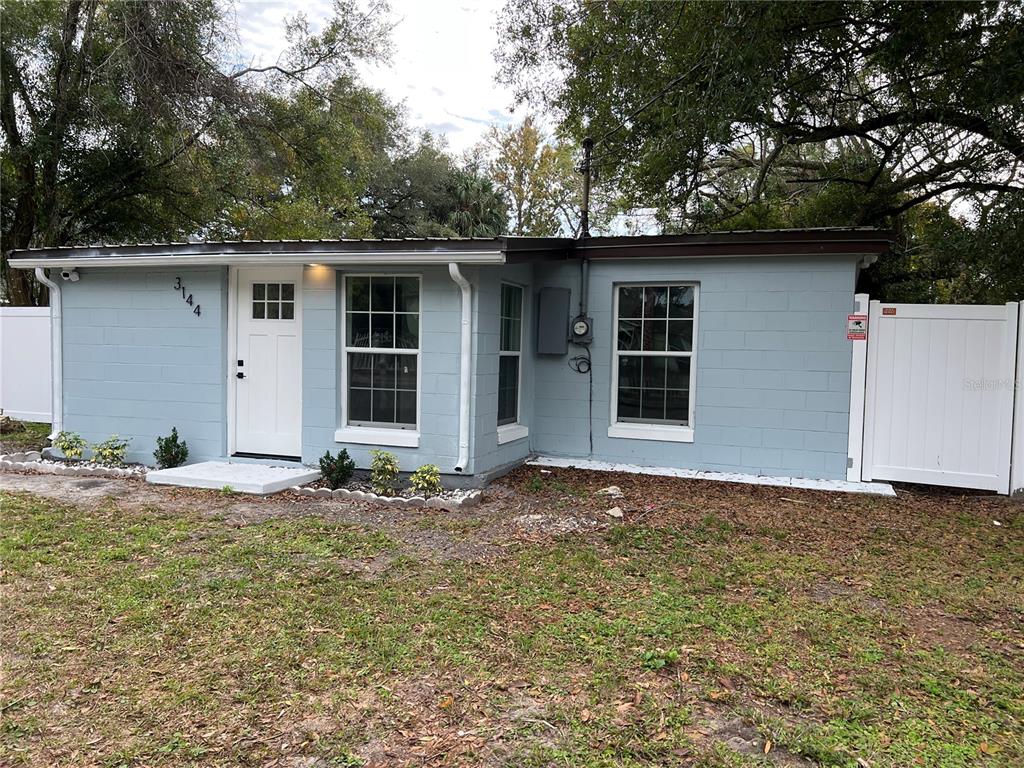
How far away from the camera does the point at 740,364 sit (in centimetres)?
709

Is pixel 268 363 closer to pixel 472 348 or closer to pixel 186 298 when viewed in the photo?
pixel 186 298

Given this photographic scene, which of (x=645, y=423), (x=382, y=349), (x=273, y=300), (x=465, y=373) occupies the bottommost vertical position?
(x=645, y=423)

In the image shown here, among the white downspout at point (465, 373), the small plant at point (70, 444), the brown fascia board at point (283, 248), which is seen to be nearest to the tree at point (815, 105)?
the brown fascia board at point (283, 248)

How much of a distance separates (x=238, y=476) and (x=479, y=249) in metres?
3.24

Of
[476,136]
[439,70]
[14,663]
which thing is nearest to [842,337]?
[14,663]

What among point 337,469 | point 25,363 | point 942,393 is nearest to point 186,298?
point 337,469

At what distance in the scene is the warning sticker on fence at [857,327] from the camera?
6582 millimetres

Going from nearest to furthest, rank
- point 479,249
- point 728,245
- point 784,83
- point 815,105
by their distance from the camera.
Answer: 1. point 479,249
2. point 784,83
3. point 728,245
4. point 815,105

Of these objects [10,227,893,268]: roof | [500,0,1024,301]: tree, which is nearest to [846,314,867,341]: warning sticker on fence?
[10,227,893,268]: roof

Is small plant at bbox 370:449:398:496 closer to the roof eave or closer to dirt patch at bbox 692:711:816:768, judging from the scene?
the roof eave

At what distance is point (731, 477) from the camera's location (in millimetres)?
6969

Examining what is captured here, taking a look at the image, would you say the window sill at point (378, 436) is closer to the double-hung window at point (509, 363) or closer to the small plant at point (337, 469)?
the small plant at point (337, 469)

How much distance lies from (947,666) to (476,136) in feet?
95.9

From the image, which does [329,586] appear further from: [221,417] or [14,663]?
[221,417]
